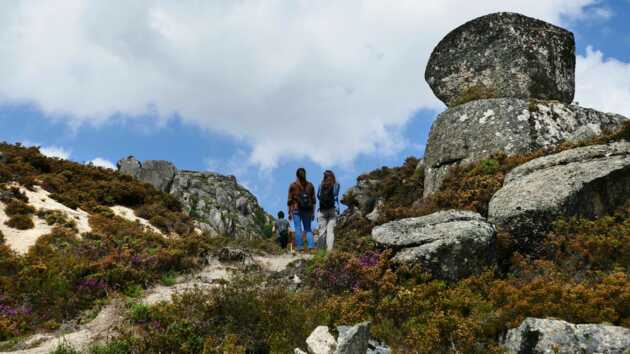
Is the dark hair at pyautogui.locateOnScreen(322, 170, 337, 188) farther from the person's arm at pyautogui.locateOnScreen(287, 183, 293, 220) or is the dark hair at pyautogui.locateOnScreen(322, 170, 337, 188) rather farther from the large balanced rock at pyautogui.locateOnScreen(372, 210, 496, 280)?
the large balanced rock at pyautogui.locateOnScreen(372, 210, 496, 280)

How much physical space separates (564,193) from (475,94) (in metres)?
9.22

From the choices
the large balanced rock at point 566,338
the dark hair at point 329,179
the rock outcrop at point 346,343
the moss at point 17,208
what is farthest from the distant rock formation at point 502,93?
the moss at point 17,208

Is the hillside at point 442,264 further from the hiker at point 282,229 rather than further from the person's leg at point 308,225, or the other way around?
the hiker at point 282,229

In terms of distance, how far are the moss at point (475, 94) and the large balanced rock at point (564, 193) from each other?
6.99m

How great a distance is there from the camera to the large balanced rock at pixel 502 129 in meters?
16.7

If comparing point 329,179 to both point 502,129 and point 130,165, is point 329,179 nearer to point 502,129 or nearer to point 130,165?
point 502,129

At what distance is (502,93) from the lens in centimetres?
1919

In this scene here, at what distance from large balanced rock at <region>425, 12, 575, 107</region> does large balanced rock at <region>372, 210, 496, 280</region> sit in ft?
31.7

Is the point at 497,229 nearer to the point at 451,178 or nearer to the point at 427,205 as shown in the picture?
the point at 427,205

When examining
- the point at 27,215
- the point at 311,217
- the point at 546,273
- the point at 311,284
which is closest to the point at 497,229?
the point at 546,273

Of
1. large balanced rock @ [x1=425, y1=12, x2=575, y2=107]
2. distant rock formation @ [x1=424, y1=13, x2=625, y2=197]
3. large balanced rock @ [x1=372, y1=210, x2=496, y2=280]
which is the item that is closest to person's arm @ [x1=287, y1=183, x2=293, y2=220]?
large balanced rock @ [x1=372, y1=210, x2=496, y2=280]

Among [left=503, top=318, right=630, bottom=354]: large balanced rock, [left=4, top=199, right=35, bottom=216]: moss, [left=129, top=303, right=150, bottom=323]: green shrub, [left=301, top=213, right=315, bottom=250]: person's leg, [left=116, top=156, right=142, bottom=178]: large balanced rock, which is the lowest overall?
[left=503, top=318, right=630, bottom=354]: large balanced rock

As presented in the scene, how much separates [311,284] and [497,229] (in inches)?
176

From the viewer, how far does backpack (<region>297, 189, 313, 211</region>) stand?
15.8 metres
